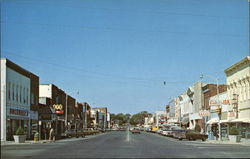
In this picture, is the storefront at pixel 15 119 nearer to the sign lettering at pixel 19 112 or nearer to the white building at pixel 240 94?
the sign lettering at pixel 19 112

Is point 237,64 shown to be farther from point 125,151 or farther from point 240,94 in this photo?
point 125,151

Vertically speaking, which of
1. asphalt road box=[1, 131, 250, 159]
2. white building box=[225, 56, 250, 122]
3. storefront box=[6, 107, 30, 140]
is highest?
white building box=[225, 56, 250, 122]

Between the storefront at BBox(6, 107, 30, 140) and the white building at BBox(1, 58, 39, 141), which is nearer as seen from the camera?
the white building at BBox(1, 58, 39, 141)

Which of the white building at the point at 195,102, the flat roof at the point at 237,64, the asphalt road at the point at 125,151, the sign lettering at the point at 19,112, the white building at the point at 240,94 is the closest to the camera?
the asphalt road at the point at 125,151

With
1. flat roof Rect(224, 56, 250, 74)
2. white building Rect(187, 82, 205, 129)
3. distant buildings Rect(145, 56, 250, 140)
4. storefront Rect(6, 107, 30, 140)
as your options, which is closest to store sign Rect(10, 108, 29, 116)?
storefront Rect(6, 107, 30, 140)

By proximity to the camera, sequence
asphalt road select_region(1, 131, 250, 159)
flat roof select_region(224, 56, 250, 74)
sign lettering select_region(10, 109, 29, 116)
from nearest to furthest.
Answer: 1. asphalt road select_region(1, 131, 250, 159)
2. sign lettering select_region(10, 109, 29, 116)
3. flat roof select_region(224, 56, 250, 74)

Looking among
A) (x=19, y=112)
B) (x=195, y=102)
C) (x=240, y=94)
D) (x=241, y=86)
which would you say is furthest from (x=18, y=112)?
(x=195, y=102)

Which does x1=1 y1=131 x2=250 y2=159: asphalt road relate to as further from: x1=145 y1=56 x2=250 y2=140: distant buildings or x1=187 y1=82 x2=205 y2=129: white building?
x1=187 y1=82 x2=205 y2=129: white building

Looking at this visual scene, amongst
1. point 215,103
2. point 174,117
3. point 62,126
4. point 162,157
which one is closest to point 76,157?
point 162,157

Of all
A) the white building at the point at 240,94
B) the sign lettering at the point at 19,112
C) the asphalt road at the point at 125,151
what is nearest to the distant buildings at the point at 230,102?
the white building at the point at 240,94

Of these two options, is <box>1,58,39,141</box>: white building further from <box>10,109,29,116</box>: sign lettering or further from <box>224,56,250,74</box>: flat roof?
<box>224,56,250,74</box>: flat roof

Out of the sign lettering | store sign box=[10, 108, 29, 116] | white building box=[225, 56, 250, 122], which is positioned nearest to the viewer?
store sign box=[10, 108, 29, 116]

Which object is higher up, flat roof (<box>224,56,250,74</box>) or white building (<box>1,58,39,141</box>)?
flat roof (<box>224,56,250,74</box>)

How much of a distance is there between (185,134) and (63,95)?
48.1m
